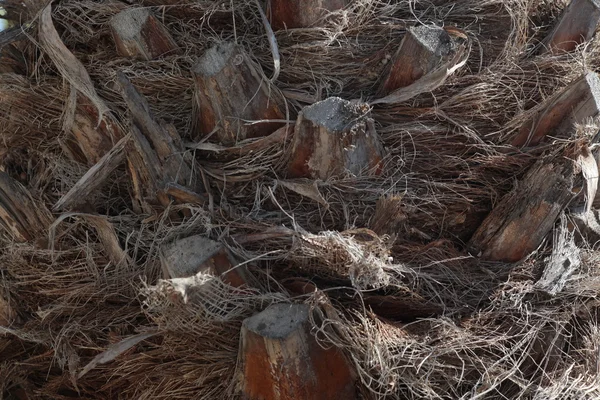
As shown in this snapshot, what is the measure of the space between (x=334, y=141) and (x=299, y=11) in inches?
17.6

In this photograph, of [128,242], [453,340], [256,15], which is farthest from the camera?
[256,15]

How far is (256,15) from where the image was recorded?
234 cm

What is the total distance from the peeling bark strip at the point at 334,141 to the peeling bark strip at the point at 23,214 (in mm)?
730

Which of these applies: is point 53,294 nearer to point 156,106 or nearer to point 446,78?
point 156,106

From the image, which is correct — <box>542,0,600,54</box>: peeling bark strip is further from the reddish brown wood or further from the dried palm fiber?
the reddish brown wood

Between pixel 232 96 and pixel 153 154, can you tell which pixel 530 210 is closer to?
pixel 232 96

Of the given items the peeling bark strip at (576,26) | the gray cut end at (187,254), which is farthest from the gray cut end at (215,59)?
the peeling bark strip at (576,26)

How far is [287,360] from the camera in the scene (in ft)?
6.27

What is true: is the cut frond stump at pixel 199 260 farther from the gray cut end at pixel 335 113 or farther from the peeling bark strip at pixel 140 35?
the peeling bark strip at pixel 140 35

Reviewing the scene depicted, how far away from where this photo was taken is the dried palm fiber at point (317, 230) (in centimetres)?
199

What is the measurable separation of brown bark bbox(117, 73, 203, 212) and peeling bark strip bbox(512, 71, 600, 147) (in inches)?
37.0

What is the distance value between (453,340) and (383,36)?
0.91m

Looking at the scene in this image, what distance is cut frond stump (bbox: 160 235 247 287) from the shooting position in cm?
201

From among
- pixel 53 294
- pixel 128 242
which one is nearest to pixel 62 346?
pixel 53 294
